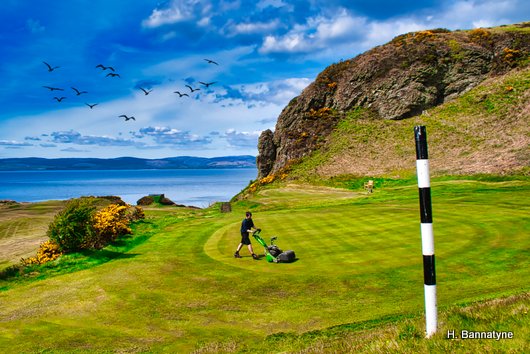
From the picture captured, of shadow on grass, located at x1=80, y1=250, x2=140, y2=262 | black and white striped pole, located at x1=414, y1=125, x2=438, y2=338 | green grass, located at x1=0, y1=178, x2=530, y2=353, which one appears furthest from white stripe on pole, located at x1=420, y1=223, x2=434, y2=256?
shadow on grass, located at x1=80, y1=250, x2=140, y2=262

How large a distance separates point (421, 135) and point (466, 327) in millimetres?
3170

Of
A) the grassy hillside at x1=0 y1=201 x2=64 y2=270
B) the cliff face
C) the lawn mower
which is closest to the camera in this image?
the lawn mower

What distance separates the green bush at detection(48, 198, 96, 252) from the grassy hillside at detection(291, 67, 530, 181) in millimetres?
52812

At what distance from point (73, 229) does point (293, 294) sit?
52.8ft

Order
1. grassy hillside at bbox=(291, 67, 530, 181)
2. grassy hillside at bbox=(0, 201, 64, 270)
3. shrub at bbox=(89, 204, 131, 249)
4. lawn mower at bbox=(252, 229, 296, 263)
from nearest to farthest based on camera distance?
1. lawn mower at bbox=(252, 229, 296, 263)
2. shrub at bbox=(89, 204, 131, 249)
3. grassy hillside at bbox=(0, 201, 64, 270)
4. grassy hillside at bbox=(291, 67, 530, 181)

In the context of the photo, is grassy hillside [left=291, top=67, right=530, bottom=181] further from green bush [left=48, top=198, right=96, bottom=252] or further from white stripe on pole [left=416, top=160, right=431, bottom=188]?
white stripe on pole [left=416, top=160, right=431, bottom=188]

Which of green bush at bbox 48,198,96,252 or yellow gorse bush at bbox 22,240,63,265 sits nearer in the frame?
yellow gorse bush at bbox 22,240,63,265

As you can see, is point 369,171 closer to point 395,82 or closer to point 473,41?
point 395,82

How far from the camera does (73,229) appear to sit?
2648 cm

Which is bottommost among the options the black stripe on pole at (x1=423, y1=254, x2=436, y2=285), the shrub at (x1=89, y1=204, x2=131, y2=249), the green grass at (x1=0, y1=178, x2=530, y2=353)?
the green grass at (x1=0, y1=178, x2=530, y2=353)

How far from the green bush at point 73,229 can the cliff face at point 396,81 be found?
6277 cm

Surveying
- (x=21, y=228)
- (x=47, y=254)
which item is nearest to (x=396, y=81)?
(x=21, y=228)

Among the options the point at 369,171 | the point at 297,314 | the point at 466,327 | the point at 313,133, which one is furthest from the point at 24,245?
the point at 313,133

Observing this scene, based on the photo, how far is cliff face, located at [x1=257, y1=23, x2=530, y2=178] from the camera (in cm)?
8944
